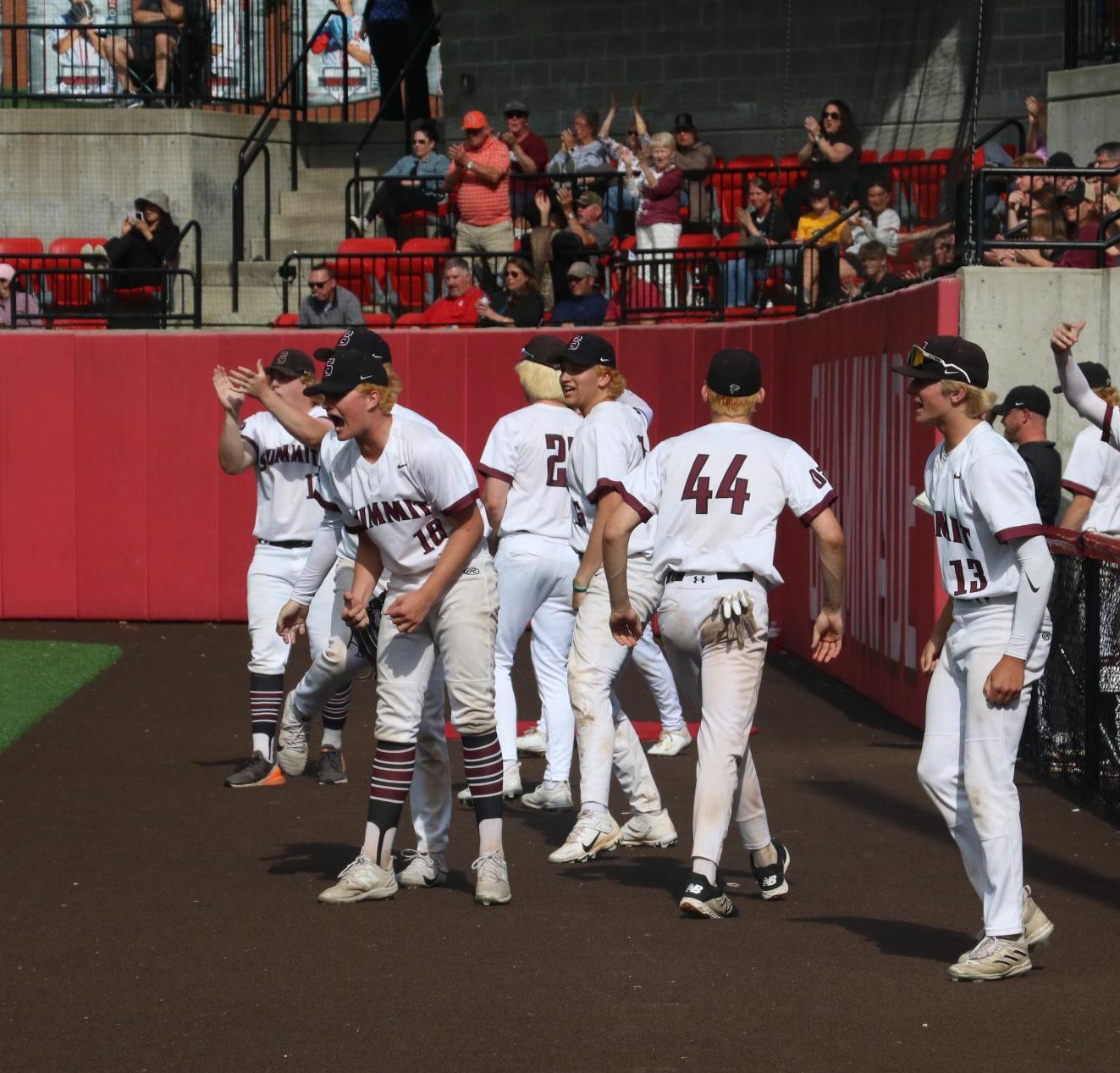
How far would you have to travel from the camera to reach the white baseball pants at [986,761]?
5918mm

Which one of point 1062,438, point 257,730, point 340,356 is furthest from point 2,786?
point 1062,438

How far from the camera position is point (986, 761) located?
5.93m

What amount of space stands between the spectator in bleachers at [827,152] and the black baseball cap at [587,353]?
9.80 metres

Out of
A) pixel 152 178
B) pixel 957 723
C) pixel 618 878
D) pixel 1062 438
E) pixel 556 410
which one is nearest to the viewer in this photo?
pixel 957 723

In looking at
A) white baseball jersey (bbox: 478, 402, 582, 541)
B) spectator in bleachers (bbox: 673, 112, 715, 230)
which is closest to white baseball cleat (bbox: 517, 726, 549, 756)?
white baseball jersey (bbox: 478, 402, 582, 541)

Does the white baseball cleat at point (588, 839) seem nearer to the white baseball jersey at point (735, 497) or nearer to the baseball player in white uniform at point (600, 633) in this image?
the baseball player in white uniform at point (600, 633)

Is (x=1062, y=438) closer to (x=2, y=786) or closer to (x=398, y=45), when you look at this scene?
(x=2, y=786)

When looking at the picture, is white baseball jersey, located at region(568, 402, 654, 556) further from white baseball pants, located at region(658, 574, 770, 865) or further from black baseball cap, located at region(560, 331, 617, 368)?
white baseball pants, located at region(658, 574, 770, 865)

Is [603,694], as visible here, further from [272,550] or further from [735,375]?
[272,550]

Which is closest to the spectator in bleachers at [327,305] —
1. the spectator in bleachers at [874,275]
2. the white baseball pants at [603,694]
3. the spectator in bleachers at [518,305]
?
the spectator in bleachers at [518,305]

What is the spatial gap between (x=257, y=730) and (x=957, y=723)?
Answer: 4.72 metres

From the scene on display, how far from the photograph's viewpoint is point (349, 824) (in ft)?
28.1

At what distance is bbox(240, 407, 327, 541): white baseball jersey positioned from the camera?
32.1 feet

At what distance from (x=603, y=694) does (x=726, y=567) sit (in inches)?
50.3
